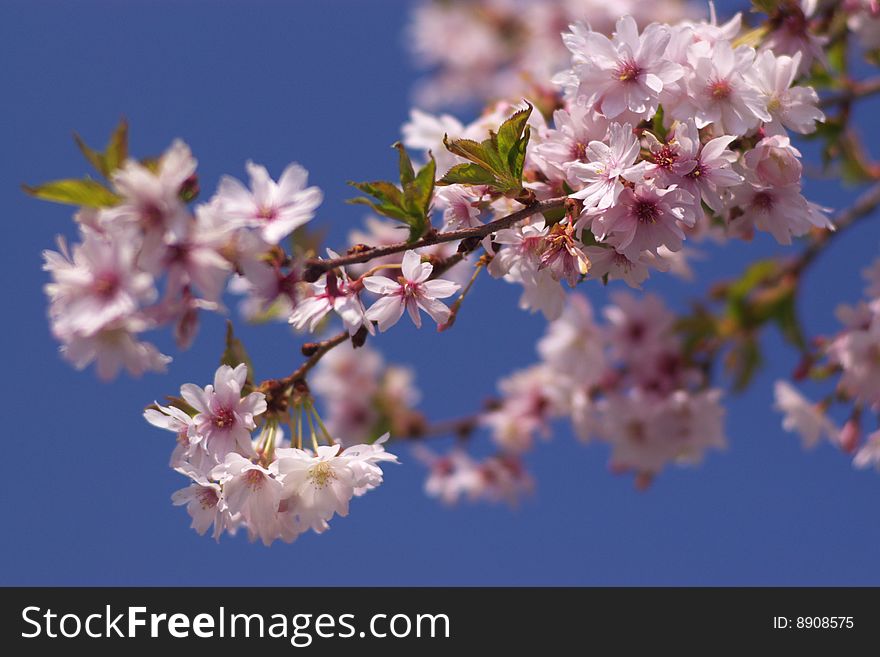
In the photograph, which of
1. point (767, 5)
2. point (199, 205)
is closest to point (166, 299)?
point (199, 205)

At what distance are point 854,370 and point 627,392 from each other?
2.85ft

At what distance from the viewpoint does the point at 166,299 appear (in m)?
1.31

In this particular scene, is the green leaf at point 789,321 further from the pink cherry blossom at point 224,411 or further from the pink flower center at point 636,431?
the pink cherry blossom at point 224,411

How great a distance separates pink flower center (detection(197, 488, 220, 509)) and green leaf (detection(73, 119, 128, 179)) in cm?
69

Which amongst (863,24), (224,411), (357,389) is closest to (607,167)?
(224,411)

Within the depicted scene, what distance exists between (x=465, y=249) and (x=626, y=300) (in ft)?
5.96

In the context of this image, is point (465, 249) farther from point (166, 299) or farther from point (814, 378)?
point (814, 378)

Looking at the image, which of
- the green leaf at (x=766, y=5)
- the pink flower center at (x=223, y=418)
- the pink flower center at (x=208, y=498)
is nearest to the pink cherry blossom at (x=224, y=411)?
the pink flower center at (x=223, y=418)

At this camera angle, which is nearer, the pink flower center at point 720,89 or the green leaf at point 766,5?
the pink flower center at point 720,89

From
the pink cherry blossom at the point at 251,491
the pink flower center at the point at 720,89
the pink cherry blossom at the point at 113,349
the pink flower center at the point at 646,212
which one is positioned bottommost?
the pink cherry blossom at the point at 251,491

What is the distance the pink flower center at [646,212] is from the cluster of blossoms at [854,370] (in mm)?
1251

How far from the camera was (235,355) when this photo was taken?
5.63 feet

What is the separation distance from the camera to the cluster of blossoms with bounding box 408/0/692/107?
14.8 feet

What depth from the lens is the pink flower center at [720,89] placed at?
1.65 meters
